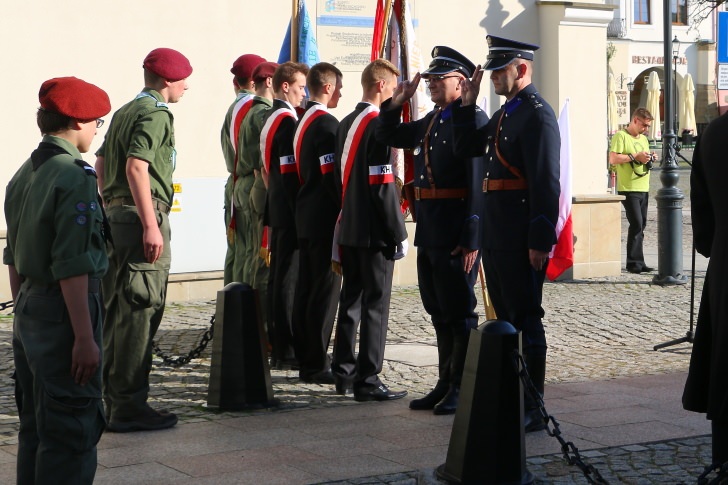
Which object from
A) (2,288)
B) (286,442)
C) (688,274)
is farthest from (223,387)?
(688,274)

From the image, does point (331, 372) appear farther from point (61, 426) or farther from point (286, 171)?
point (61, 426)

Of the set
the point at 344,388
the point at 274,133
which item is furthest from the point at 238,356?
the point at 274,133

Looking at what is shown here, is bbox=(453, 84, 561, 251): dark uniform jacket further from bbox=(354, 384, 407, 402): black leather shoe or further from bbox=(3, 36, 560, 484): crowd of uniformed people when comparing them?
bbox=(354, 384, 407, 402): black leather shoe

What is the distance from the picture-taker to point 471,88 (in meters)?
6.71

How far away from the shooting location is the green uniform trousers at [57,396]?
14.4 feet

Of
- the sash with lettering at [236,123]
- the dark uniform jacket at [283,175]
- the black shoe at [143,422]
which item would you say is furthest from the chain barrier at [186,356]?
the black shoe at [143,422]

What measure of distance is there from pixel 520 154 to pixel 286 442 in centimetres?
→ 197

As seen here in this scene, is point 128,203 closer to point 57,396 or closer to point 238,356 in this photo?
point 238,356

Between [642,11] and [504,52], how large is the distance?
49.0m

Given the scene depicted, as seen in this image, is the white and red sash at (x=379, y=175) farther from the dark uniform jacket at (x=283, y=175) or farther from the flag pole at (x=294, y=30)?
the flag pole at (x=294, y=30)

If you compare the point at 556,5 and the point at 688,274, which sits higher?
the point at 556,5

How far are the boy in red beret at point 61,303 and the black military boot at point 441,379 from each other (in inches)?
115

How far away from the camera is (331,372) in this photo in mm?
8164

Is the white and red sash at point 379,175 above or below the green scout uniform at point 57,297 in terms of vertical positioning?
above
